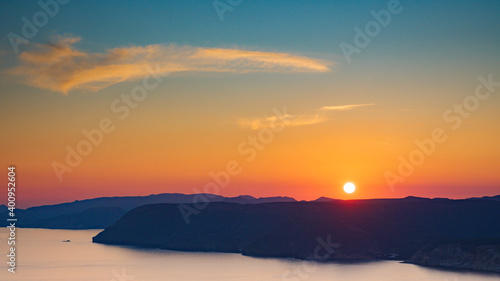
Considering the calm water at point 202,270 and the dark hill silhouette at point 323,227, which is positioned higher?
the dark hill silhouette at point 323,227

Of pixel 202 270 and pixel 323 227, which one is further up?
pixel 323 227

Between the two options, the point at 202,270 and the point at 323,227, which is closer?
the point at 202,270

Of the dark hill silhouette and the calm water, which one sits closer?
the calm water

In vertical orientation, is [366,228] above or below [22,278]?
above

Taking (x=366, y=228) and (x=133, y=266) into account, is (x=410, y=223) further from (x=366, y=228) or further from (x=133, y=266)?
(x=133, y=266)

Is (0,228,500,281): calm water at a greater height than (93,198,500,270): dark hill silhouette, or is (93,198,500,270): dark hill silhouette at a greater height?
(93,198,500,270): dark hill silhouette

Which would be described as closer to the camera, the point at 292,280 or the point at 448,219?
the point at 292,280

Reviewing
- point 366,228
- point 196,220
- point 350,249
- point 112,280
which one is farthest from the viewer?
point 196,220

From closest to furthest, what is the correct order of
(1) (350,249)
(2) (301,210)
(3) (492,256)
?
(3) (492,256), (1) (350,249), (2) (301,210)

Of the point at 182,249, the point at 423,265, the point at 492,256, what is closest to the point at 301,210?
the point at 182,249

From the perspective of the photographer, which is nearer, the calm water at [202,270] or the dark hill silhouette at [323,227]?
the calm water at [202,270]
